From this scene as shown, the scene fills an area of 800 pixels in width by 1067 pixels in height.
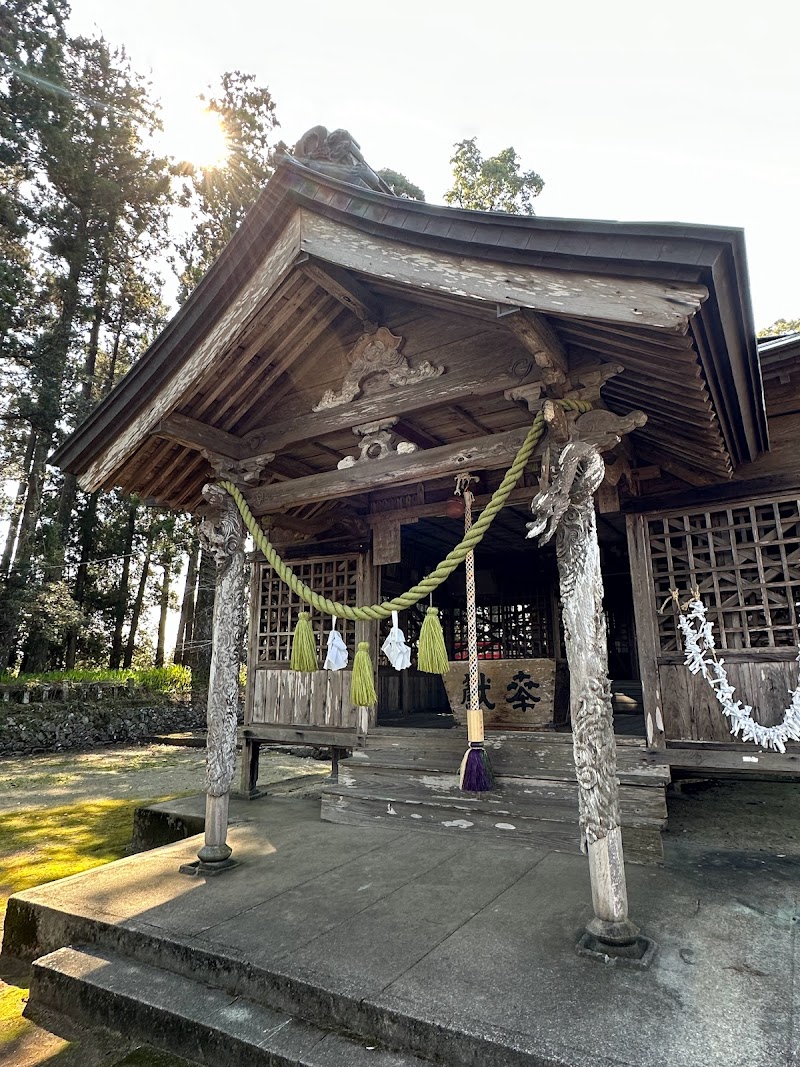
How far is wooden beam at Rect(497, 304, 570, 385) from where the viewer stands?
344cm

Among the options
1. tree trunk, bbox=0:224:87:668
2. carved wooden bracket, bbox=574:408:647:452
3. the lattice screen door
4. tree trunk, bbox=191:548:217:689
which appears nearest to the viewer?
carved wooden bracket, bbox=574:408:647:452

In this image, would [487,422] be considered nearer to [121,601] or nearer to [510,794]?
[510,794]

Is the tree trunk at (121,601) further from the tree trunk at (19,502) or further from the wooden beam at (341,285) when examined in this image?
the wooden beam at (341,285)

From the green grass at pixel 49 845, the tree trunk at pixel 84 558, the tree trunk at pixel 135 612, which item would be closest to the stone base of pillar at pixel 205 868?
the green grass at pixel 49 845

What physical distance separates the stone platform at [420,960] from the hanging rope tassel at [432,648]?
1508 mm

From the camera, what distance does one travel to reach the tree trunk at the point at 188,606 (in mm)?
23453

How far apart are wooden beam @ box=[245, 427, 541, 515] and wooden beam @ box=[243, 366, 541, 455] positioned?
1.10 ft

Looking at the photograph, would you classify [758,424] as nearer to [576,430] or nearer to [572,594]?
[576,430]

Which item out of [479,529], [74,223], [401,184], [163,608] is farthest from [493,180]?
[163,608]

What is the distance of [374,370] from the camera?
4645 millimetres

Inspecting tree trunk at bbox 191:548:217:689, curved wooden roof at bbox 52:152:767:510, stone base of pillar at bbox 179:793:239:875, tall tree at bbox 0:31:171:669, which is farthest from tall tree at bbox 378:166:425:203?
stone base of pillar at bbox 179:793:239:875

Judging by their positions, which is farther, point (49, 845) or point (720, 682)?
point (49, 845)

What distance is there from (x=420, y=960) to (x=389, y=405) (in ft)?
11.7

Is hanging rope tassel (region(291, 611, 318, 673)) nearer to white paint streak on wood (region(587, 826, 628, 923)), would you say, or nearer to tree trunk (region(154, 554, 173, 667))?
white paint streak on wood (region(587, 826, 628, 923))
